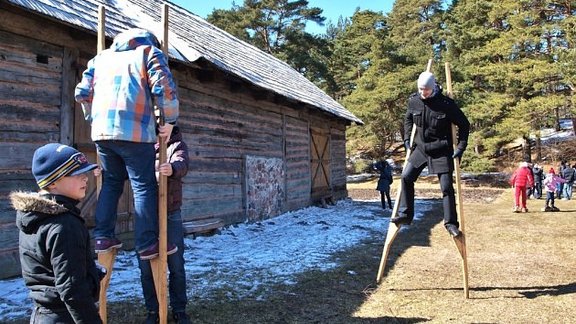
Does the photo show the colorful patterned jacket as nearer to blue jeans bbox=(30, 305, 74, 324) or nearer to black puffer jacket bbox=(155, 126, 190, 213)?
black puffer jacket bbox=(155, 126, 190, 213)

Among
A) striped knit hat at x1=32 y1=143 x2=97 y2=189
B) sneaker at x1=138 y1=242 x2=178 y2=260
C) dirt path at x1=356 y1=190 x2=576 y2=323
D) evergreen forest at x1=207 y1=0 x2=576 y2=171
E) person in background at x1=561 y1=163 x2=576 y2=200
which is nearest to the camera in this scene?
striped knit hat at x1=32 y1=143 x2=97 y2=189

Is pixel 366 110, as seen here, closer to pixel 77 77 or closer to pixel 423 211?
pixel 423 211

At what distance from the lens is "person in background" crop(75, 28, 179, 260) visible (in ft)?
10.1

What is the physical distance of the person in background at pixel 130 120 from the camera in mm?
3086

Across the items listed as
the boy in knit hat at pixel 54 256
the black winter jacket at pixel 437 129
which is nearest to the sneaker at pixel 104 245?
the boy in knit hat at pixel 54 256

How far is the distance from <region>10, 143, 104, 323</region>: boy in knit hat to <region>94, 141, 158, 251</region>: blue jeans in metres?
0.90

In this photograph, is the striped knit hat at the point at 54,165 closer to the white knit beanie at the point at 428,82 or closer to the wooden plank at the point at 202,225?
the white knit beanie at the point at 428,82

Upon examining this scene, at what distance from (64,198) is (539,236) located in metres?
9.08

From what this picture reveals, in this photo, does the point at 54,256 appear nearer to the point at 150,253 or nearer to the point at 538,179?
the point at 150,253

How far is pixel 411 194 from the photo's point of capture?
5.23 metres

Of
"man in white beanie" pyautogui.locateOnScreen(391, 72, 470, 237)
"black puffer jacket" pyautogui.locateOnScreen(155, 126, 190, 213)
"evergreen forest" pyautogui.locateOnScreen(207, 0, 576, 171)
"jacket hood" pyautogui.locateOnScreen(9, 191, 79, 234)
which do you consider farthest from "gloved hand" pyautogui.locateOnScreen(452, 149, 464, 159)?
"evergreen forest" pyautogui.locateOnScreen(207, 0, 576, 171)

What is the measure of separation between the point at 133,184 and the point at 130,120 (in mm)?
449

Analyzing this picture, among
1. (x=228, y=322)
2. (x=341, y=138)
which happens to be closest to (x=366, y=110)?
(x=341, y=138)

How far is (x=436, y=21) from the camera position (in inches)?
1668
